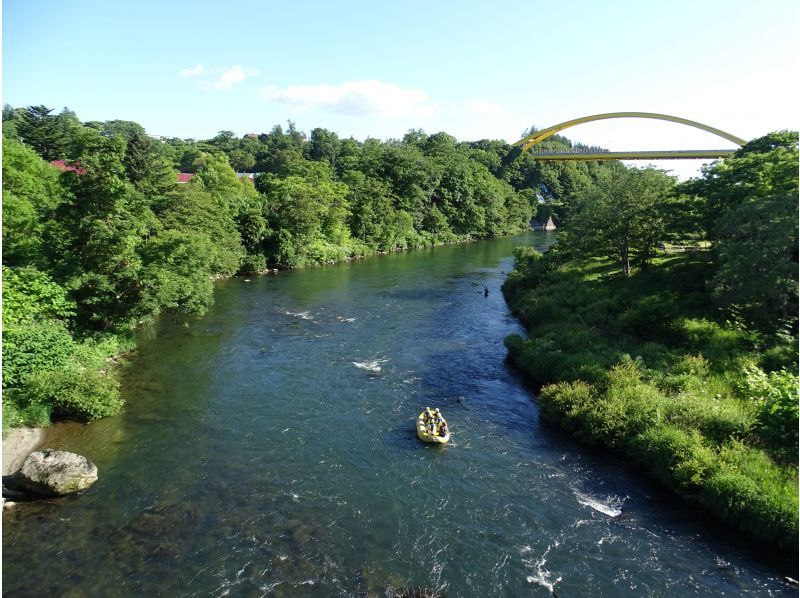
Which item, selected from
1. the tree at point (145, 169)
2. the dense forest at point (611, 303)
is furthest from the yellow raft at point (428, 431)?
the tree at point (145, 169)

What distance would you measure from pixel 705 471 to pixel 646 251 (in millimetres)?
24308

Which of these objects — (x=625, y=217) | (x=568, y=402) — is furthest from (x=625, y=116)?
(x=568, y=402)

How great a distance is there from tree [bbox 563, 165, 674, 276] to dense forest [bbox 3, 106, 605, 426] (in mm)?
27259

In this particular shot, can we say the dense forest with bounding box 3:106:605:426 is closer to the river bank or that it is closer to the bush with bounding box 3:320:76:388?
the bush with bounding box 3:320:76:388

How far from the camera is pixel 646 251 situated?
37156mm

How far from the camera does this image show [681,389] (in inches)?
800

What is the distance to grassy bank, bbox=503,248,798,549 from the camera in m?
15.3

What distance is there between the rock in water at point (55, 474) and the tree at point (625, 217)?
34.0m

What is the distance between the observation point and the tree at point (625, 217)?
35531mm

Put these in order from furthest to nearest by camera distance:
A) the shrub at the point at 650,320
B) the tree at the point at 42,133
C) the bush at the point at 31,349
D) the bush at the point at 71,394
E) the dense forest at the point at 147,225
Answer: the tree at the point at 42,133, the shrub at the point at 650,320, the dense forest at the point at 147,225, the bush at the point at 31,349, the bush at the point at 71,394

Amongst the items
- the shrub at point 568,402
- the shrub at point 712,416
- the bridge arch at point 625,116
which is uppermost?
the bridge arch at point 625,116

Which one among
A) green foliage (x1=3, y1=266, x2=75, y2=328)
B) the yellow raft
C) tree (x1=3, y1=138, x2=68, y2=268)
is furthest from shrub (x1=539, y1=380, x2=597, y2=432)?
tree (x1=3, y1=138, x2=68, y2=268)

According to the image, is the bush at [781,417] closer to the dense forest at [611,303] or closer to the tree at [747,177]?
the dense forest at [611,303]

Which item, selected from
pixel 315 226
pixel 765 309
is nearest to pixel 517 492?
pixel 765 309
